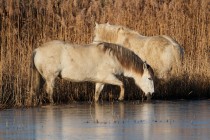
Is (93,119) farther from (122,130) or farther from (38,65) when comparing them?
(38,65)

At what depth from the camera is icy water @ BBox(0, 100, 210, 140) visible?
789cm

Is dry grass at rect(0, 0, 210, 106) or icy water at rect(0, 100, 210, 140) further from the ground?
dry grass at rect(0, 0, 210, 106)

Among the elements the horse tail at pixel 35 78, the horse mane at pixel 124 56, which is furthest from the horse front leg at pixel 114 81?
the horse tail at pixel 35 78

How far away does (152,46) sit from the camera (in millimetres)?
13758

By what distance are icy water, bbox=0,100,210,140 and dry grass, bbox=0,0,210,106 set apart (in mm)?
1097

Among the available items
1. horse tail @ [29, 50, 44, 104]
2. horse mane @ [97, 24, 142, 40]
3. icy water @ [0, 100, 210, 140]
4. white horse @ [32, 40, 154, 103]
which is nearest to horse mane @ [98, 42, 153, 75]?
white horse @ [32, 40, 154, 103]

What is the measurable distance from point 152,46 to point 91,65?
189 centimetres

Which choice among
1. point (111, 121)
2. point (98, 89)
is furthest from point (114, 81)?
point (111, 121)

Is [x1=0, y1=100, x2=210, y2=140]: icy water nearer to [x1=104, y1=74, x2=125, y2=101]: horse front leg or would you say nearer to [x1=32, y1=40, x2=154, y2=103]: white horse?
[x1=104, y1=74, x2=125, y2=101]: horse front leg

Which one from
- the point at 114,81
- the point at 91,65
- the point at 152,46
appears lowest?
the point at 114,81

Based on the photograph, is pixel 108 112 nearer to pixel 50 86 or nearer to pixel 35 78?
pixel 50 86

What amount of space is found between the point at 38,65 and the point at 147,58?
282 centimetres

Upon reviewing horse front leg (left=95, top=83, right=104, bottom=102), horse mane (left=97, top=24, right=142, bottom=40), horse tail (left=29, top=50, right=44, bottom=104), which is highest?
horse mane (left=97, top=24, right=142, bottom=40)

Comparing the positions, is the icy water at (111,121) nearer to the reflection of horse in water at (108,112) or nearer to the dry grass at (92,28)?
the reflection of horse in water at (108,112)
